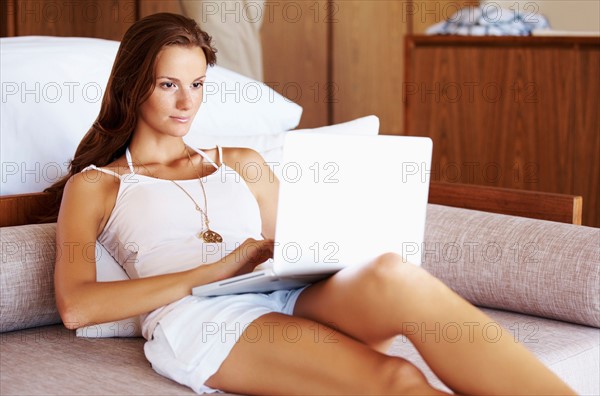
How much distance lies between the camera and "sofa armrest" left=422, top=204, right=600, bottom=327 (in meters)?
1.85

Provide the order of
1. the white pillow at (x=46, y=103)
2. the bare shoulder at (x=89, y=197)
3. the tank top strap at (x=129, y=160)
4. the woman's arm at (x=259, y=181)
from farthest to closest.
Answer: the white pillow at (x=46, y=103) → the woman's arm at (x=259, y=181) → the tank top strap at (x=129, y=160) → the bare shoulder at (x=89, y=197)

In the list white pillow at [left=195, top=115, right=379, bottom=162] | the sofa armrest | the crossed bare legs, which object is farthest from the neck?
the sofa armrest

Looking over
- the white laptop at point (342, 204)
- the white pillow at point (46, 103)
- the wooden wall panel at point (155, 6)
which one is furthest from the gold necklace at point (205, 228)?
the wooden wall panel at point (155, 6)

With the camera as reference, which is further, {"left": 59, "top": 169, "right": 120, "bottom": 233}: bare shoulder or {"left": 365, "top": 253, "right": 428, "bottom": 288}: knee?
{"left": 59, "top": 169, "right": 120, "bottom": 233}: bare shoulder

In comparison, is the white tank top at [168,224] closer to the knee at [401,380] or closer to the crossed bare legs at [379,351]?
the crossed bare legs at [379,351]

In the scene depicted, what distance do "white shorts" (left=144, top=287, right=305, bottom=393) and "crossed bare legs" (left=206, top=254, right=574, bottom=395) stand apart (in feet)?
0.07

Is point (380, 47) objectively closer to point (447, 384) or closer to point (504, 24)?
point (504, 24)

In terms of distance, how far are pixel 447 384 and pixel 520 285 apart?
0.56 metres

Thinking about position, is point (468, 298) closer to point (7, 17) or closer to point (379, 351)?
point (379, 351)

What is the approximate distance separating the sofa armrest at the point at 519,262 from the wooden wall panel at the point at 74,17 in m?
1.95

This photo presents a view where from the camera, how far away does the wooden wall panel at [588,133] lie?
11.0ft

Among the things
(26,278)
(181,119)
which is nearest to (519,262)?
(181,119)

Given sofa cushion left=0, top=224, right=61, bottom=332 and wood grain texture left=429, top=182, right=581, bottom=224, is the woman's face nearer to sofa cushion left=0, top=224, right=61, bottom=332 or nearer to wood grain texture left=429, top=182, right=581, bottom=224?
sofa cushion left=0, top=224, right=61, bottom=332

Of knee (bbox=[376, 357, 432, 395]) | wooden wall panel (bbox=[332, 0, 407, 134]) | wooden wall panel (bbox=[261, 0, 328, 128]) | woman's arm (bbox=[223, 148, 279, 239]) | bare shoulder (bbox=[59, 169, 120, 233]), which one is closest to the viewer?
knee (bbox=[376, 357, 432, 395])
